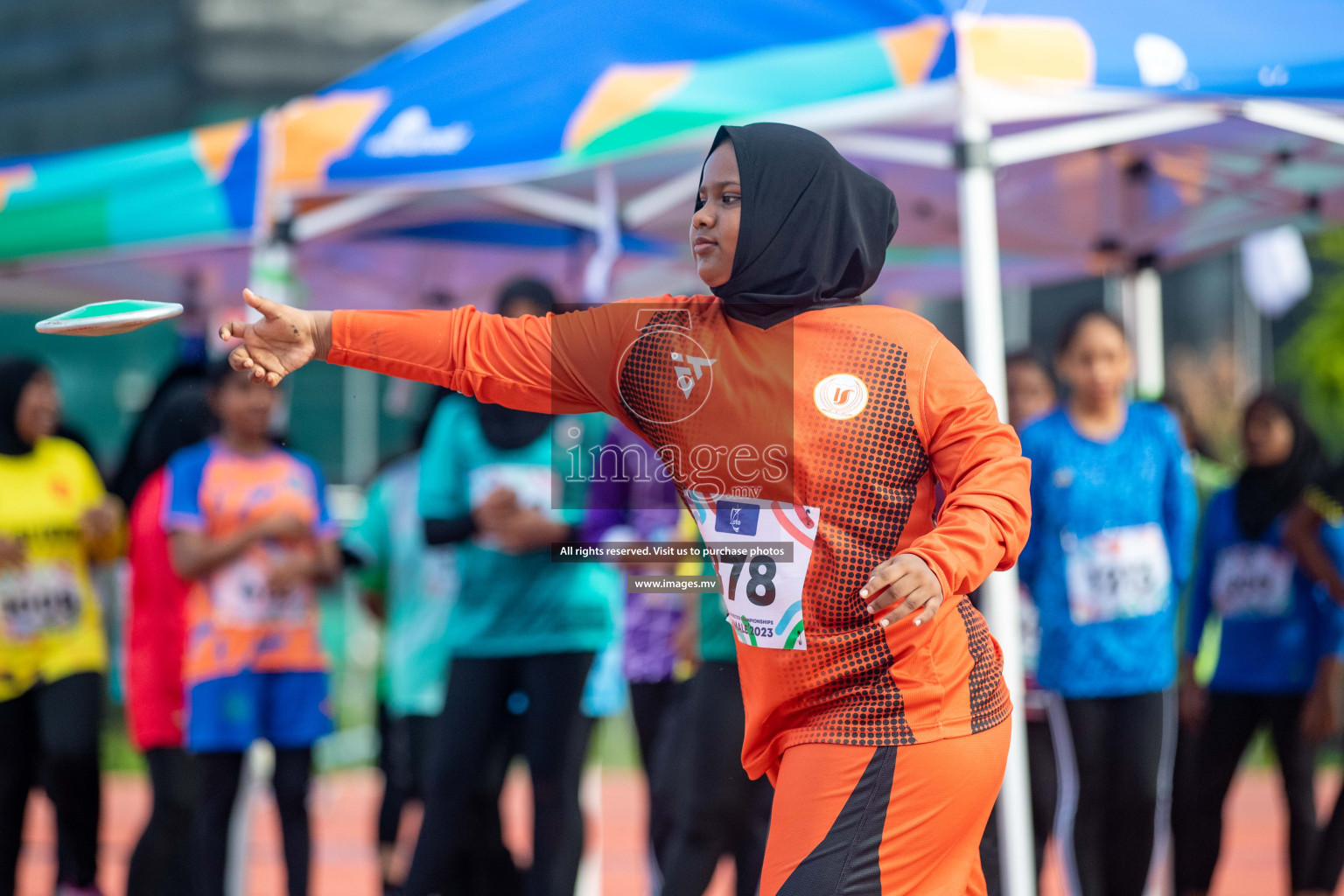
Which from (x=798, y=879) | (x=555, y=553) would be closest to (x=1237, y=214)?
(x=555, y=553)

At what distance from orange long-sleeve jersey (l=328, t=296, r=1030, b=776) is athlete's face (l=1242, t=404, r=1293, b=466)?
298 cm

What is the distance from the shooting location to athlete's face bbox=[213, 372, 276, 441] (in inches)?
173

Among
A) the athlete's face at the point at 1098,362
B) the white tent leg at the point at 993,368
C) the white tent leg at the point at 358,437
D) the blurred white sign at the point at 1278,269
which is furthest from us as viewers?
the white tent leg at the point at 358,437

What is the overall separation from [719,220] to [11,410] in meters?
3.36

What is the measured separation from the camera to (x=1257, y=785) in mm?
8453

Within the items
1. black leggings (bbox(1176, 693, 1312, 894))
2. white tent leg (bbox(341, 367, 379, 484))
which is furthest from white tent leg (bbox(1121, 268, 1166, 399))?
white tent leg (bbox(341, 367, 379, 484))

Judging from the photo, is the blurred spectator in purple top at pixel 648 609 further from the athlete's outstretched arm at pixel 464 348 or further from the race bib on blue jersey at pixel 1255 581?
the race bib on blue jersey at pixel 1255 581

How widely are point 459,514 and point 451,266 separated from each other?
10.8 ft

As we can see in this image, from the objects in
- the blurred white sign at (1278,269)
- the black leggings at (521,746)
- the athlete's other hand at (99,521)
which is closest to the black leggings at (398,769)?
the black leggings at (521,746)

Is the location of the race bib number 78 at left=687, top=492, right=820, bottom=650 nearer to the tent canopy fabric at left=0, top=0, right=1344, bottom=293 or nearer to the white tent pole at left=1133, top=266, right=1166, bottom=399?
the tent canopy fabric at left=0, top=0, right=1344, bottom=293

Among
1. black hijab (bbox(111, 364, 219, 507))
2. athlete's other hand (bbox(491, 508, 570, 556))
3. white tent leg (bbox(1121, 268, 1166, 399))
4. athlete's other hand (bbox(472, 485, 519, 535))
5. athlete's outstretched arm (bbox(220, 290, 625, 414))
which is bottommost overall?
athlete's other hand (bbox(491, 508, 570, 556))

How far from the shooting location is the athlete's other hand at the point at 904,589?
2006 millimetres

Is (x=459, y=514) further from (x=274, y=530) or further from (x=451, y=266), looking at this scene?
(x=451, y=266)

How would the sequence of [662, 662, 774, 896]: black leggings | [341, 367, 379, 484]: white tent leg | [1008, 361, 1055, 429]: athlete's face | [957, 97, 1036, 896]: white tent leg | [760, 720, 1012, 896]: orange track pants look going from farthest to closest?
[341, 367, 379, 484]: white tent leg < [1008, 361, 1055, 429]: athlete's face < [957, 97, 1036, 896]: white tent leg < [662, 662, 774, 896]: black leggings < [760, 720, 1012, 896]: orange track pants
